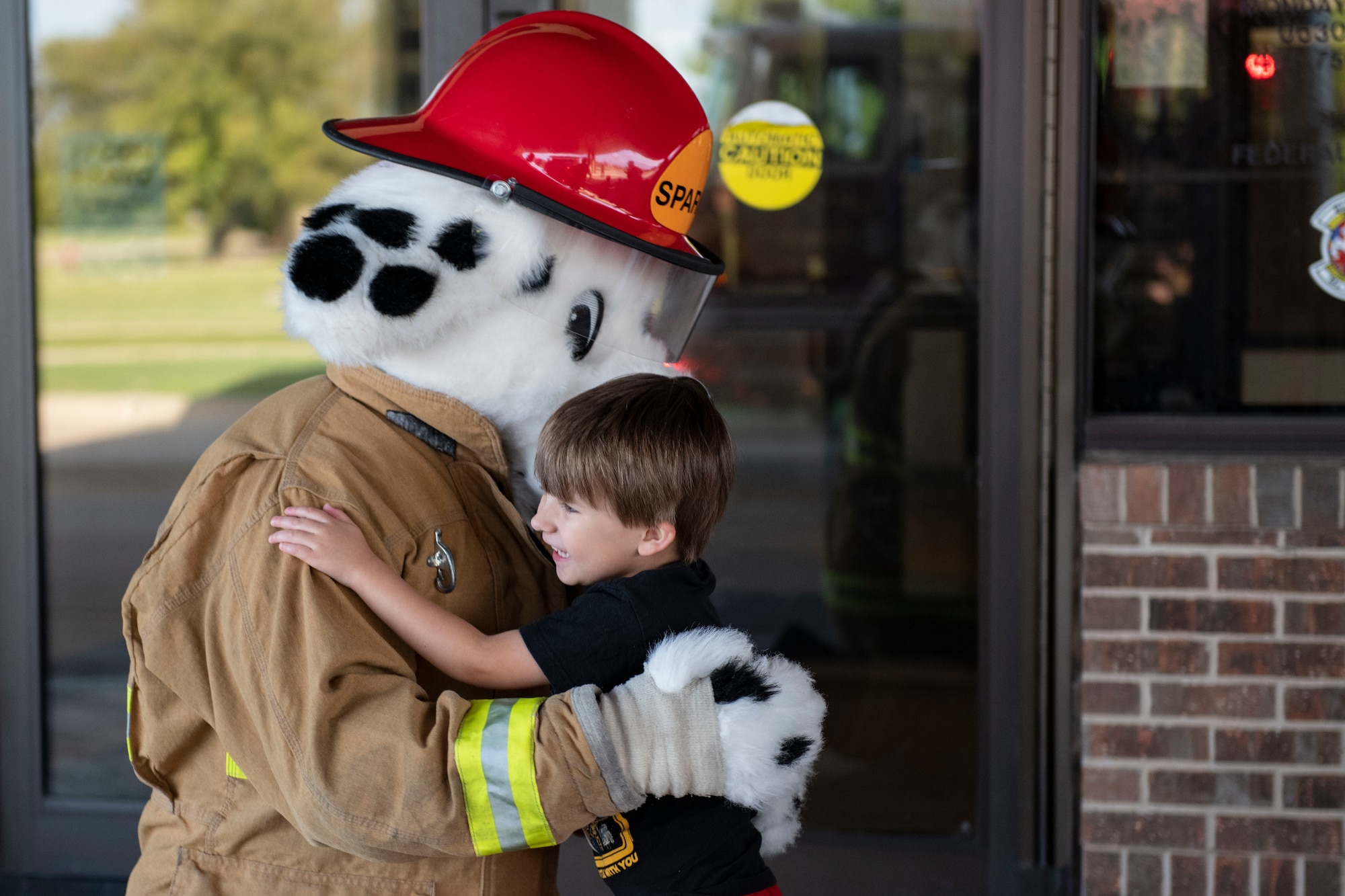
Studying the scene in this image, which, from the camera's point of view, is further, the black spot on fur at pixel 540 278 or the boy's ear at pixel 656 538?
the boy's ear at pixel 656 538

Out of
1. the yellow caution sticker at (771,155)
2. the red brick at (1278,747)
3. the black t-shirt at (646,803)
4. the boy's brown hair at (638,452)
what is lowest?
the red brick at (1278,747)

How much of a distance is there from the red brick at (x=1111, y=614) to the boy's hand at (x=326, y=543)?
203 cm

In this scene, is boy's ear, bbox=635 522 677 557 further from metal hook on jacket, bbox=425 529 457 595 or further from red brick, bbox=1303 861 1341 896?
red brick, bbox=1303 861 1341 896

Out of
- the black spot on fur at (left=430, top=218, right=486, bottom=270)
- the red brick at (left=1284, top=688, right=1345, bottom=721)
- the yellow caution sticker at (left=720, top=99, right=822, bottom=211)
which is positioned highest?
the yellow caution sticker at (left=720, top=99, right=822, bottom=211)

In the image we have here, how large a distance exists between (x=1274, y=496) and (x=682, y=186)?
1.82 m

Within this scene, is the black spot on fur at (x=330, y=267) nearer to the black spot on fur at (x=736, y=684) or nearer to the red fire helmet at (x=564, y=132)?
the red fire helmet at (x=564, y=132)

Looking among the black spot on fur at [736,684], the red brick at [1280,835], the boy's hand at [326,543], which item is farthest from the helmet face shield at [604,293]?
the red brick at [1280,835]

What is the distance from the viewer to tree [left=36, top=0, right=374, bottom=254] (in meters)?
4.19

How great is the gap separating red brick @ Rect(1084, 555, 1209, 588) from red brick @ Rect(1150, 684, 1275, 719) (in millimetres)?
240

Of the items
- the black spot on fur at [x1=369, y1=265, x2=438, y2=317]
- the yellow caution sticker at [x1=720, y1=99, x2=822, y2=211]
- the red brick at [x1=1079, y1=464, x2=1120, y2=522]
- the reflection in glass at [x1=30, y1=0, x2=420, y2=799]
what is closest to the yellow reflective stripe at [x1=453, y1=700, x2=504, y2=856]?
the black spot on fur at [x1=369, y1=265, x2=438, y2=317]

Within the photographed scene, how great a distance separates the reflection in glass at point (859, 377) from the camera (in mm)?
3551

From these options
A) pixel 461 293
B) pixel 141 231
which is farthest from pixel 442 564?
pixel 141 231

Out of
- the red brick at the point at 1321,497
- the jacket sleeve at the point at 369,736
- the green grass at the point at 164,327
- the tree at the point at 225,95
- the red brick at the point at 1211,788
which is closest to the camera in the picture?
the jacket sleeve at the point at 369,736

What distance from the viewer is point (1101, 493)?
299 centimetres
